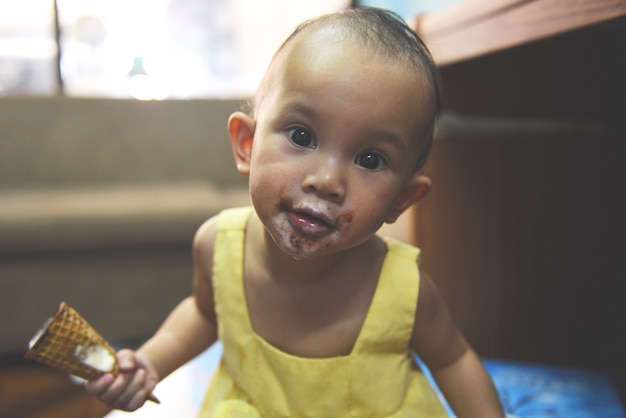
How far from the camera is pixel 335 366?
26.3 inches

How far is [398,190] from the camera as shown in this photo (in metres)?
0.59

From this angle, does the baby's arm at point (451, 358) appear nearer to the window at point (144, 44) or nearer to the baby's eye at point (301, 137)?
the baby's eye at point (301, 137)

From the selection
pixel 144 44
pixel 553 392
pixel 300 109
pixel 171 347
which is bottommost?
pixel 553 392

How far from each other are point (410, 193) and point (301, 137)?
161 mm

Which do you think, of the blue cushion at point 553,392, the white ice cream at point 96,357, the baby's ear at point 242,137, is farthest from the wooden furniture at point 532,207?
the white ice cream at point 96,357

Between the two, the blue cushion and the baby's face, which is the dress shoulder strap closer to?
the baby's face

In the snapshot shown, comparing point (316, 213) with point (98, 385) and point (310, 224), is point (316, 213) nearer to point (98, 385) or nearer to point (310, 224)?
point (310, 224)

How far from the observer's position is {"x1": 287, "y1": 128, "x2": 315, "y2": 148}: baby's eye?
556 mm

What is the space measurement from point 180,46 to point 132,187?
1.41 m

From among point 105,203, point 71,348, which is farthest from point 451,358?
point 105,203

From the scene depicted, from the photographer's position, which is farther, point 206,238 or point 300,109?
point 206,238

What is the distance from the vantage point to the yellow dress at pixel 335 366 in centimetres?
67

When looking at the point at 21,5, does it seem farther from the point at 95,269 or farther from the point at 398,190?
the point at 398,190

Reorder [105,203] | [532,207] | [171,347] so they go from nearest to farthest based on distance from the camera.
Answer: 1. [171,347]
2. [532,207]
3. [105,203]
